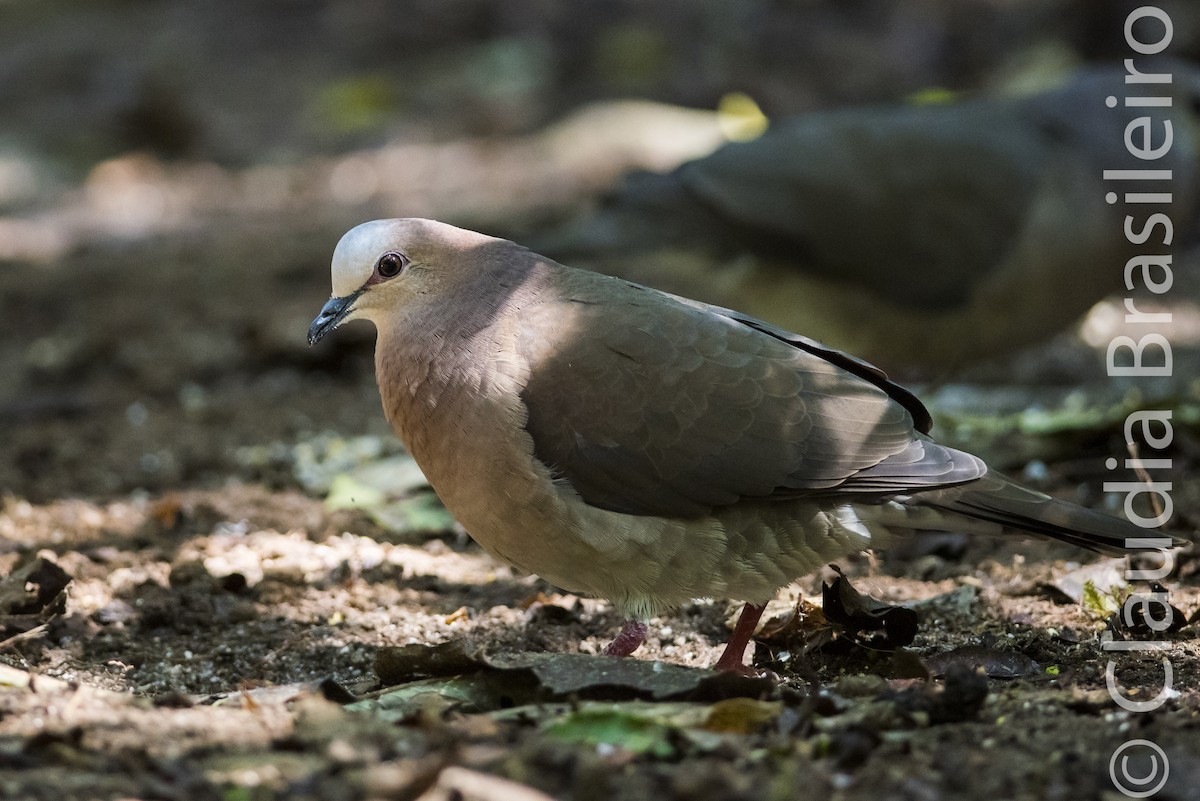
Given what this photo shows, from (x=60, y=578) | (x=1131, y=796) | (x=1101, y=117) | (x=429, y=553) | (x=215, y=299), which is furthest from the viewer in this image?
(x=215, y=299)

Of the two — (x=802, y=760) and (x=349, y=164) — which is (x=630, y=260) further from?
(x=349, y=164)

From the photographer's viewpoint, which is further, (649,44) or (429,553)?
(649,44)

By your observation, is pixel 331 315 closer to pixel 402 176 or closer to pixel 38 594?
pixel 38 594

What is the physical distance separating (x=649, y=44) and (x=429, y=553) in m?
8.79

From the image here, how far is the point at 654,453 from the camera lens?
3430 millimetres

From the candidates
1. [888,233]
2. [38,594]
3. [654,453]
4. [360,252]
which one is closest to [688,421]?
[654,453]

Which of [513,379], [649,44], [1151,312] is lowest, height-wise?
[1151,312]

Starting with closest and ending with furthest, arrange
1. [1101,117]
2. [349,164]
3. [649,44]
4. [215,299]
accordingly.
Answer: [1101,117] < [215,299] < [349,164] < [649,44]

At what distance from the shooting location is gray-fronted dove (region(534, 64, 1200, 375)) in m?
6.08

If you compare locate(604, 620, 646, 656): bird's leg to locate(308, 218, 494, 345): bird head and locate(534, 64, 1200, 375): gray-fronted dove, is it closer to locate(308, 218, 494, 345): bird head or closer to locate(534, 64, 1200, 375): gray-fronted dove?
locate(308, 218, 494, 345): bird head

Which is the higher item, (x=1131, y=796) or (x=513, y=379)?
(x=513, y=379)

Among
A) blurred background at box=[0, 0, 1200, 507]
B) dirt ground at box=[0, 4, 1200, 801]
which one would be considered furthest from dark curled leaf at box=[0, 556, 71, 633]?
blurred background at box=[0, 0, 1200, 507]

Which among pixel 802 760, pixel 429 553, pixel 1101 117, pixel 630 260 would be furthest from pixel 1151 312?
pixel 802 760

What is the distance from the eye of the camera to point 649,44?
1248 cm
